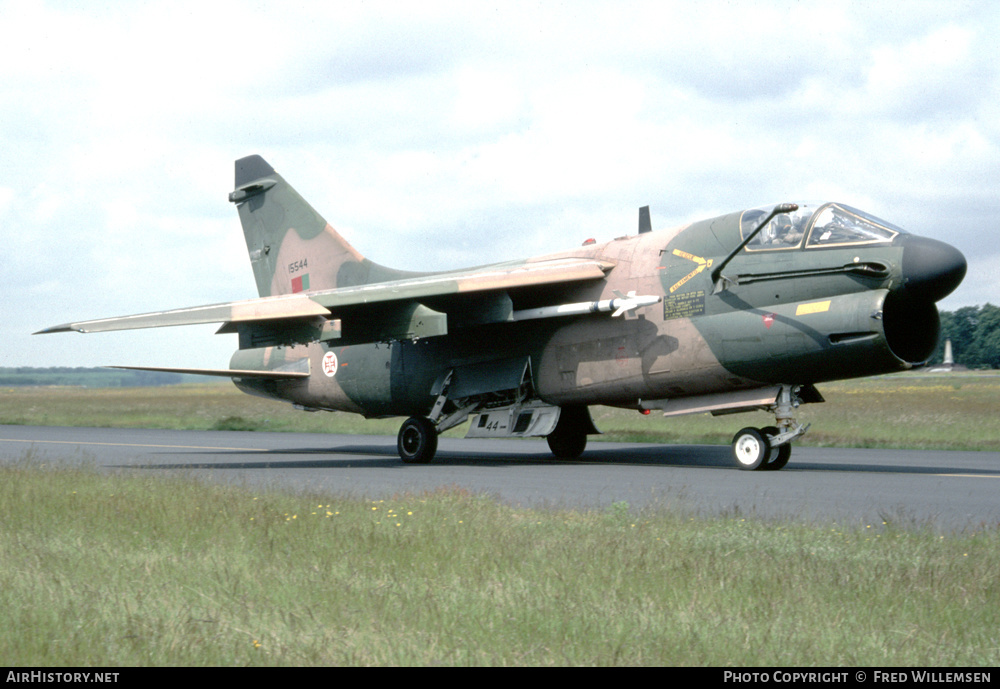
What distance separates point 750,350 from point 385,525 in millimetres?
7595

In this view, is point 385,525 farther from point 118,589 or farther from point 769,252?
point 769,252

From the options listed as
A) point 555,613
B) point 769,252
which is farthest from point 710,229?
point 555,613

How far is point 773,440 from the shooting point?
14305mm

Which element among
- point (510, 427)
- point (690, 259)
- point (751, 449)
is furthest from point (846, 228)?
point (510, 427)

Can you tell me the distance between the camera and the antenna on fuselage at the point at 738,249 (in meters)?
13.4

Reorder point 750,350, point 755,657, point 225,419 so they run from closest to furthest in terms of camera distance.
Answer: point 755,657 → point 750,350 → point 225,419

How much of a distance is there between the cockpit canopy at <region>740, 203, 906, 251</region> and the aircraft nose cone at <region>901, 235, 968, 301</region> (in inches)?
17.4

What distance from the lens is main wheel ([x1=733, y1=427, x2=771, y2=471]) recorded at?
14.3m

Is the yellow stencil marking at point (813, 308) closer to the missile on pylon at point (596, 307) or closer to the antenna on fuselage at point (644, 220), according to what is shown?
the missile on pylon at point (596, 307)

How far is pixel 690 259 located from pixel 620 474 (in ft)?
11.8

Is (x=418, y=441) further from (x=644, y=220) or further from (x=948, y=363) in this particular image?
(x=948, y=363)

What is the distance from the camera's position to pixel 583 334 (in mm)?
15984
